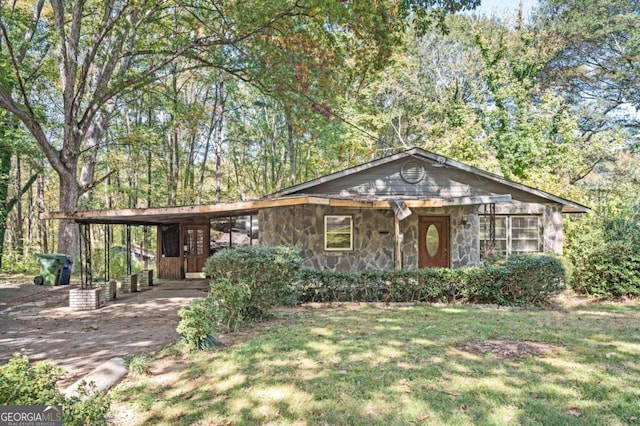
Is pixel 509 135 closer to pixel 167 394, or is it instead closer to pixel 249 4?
pixel 249 4

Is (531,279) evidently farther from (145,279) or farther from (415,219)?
(145,279)

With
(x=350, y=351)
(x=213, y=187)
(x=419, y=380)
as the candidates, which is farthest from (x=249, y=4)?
(x=213, y=187)

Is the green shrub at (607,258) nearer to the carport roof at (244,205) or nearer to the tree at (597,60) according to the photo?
the carport roof at (244,205)

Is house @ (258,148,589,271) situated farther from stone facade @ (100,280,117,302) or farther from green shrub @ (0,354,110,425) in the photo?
green shrub @ (0,354,110,425)

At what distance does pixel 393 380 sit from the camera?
3992 millimetres

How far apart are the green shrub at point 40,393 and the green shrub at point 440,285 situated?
6216 mm

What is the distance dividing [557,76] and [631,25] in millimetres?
3730

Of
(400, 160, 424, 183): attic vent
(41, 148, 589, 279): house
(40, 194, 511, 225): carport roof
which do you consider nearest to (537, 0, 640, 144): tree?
(41, 148, 589, 279): house

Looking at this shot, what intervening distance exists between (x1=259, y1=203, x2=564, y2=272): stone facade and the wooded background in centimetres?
186

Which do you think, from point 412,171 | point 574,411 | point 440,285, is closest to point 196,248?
point 412,171

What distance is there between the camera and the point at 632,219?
34.7 feet

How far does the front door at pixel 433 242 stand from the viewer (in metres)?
12.1

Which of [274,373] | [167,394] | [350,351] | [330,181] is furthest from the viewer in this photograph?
[330,181]

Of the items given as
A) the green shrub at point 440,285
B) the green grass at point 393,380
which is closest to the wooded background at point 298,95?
the green shrub at point 440,285
